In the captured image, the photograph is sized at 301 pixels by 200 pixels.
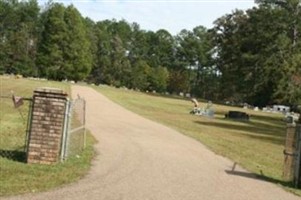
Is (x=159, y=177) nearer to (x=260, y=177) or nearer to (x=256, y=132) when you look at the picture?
(x=260, y=177)

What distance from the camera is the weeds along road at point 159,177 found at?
1040 centimetres

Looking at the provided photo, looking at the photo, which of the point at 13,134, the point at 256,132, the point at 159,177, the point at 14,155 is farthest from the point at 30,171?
the point at 256,132

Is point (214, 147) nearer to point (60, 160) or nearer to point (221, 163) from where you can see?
point (221, 163)

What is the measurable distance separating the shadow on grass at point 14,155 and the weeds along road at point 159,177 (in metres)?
1.53

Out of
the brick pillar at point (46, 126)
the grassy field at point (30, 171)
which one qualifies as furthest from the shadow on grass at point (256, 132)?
the brick pillar at point (46, 126)

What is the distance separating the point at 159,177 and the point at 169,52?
13693 centimetres

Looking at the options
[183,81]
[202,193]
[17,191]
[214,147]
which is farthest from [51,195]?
[183,81]

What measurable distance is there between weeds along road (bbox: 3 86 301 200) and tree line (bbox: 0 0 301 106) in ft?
126

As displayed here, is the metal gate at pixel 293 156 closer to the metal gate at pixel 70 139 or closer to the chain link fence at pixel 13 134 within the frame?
the metal gate at pixel 70 139

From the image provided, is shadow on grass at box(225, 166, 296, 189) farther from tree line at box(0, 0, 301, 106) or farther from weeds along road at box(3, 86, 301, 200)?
tree line at box(0, 0, 301, 106)

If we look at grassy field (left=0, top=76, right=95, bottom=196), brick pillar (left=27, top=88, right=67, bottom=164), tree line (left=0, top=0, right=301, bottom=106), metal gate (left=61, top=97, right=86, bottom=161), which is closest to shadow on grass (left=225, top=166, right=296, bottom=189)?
grassy field (left=0, top=76, right=95, bottom=196)

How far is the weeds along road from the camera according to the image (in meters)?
10.4

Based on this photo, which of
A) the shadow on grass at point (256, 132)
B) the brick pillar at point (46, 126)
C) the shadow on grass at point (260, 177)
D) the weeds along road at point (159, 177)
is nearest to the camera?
the weeds along road at point (159, 177)

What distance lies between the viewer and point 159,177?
12.4m
